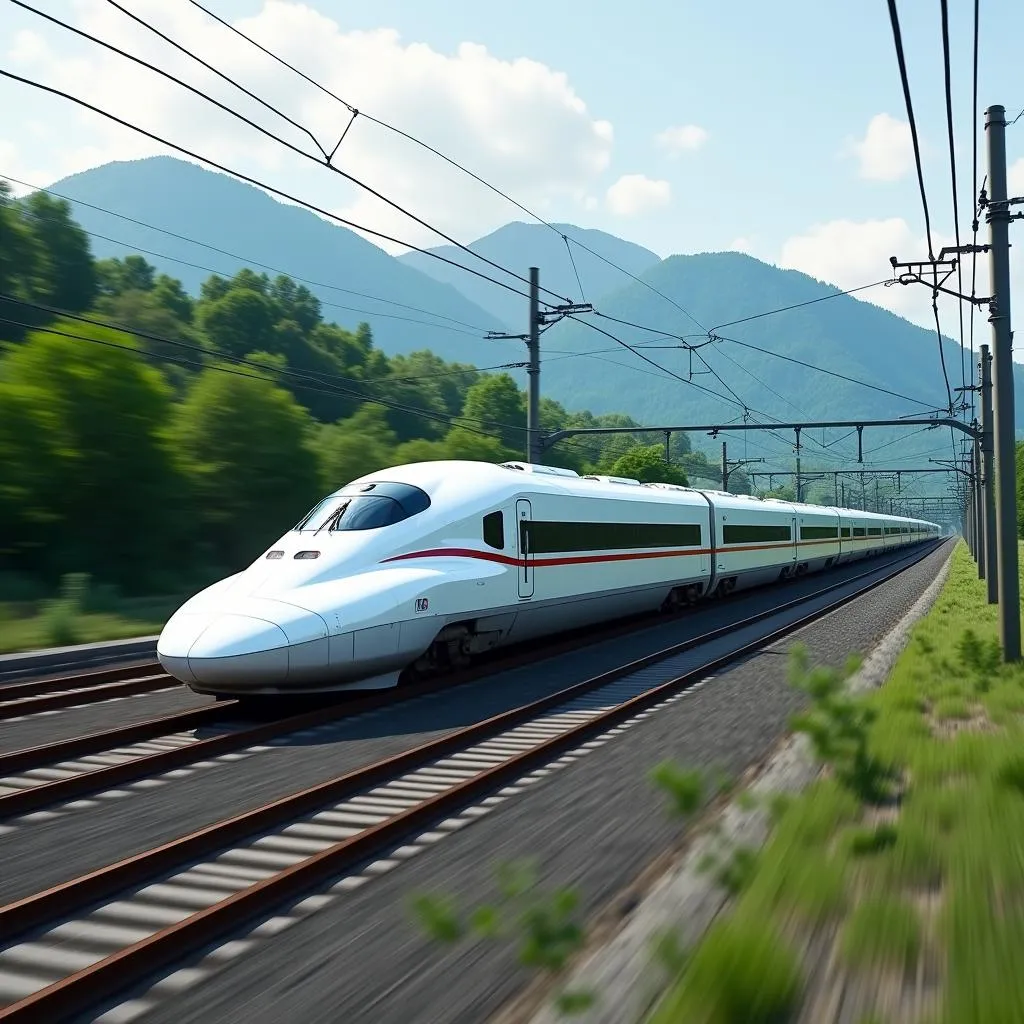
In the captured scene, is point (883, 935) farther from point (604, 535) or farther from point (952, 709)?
point (604, 535)

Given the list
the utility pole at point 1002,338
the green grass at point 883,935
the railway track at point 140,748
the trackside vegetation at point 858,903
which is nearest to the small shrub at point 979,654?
the utility pole at point 1002,338

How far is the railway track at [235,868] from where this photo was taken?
12.9ft

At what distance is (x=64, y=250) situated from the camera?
198ft

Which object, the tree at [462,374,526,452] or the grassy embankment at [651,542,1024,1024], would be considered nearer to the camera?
the grassy embankment at [651,542,1024,1024]

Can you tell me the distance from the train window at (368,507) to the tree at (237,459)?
1788 centimetres

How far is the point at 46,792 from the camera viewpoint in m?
6.52

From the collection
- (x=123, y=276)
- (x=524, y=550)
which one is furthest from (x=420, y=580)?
(x=123, y=276)

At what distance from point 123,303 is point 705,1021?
200 ft

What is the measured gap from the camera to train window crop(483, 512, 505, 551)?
11.8m

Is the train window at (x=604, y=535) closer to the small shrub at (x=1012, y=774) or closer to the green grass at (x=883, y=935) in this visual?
the small shrub at (x=1012, y=774)

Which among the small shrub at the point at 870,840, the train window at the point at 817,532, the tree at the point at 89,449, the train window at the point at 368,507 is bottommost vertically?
the small shrub at the point at 870,840

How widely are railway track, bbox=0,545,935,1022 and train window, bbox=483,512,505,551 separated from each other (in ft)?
10.4

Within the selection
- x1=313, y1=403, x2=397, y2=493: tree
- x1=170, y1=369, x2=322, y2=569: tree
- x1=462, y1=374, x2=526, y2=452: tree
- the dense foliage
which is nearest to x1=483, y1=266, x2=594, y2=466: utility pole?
the dense foliage

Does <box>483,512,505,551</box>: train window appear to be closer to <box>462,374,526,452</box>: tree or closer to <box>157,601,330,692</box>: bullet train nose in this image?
<box>157,601,330,692</box>: bullet train nose
